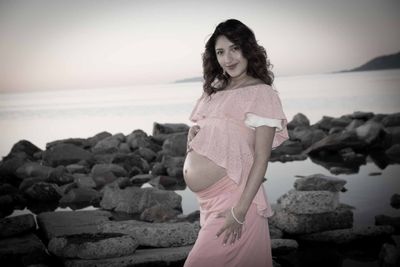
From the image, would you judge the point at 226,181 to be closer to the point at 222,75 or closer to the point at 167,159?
the point at 222,75

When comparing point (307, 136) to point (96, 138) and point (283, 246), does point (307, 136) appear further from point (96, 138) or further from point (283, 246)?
point (283, 246)

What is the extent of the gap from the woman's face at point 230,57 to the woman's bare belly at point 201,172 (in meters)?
0.38

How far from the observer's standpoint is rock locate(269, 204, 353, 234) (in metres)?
4.79

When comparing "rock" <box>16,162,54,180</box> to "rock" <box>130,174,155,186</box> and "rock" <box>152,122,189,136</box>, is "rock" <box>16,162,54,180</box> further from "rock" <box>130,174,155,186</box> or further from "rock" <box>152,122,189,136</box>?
"rock" <box>152,122,189,136</box>

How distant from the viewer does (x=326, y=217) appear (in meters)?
4.82

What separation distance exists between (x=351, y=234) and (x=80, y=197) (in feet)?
12.1

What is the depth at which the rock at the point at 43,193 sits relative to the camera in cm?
710

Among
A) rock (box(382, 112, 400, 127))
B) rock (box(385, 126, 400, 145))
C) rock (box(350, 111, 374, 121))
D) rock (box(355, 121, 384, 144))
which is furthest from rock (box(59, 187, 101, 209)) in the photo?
rock (box(350, 111, 374, 121))

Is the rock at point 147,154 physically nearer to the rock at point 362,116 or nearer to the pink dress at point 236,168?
the rock at point 362,116

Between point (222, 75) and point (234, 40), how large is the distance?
21 centimetres

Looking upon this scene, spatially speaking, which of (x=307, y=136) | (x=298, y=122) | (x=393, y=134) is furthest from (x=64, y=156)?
(x=393, y=134)

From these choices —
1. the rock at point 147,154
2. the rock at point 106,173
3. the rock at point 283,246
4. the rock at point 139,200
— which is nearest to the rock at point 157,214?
the rock at point 139,200

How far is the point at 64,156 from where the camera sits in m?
9.80

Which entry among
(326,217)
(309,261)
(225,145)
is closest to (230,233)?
(225,145)
